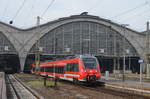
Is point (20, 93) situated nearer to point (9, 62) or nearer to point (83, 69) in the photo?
point (83, 69)

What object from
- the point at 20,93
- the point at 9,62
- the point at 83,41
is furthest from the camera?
the point at 9,62

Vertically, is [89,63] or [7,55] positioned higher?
[7,55]

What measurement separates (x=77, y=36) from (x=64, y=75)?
197 ft

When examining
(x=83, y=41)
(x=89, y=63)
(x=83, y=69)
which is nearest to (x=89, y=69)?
(x=83, y=69)

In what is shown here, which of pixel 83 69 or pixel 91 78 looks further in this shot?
pixel 83 69

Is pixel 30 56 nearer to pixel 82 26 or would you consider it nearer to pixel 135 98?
pixel 82 26

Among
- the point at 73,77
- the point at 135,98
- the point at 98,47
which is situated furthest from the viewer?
the point at 98,47

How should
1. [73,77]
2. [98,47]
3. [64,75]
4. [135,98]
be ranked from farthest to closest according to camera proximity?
[98,47] < [64,75] < [73,77] < [135,98]

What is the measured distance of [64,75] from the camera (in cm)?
3688

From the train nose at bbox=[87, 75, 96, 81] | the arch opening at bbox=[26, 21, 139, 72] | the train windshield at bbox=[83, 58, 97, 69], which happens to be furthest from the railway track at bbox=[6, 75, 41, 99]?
the arch opening at bbox=[26, 21, 139, 72]

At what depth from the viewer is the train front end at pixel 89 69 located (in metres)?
29.6

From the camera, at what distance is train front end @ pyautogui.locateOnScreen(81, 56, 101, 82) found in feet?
97.0

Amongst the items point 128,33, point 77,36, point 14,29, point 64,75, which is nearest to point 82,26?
point 77,36

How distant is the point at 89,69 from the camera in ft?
98.6
